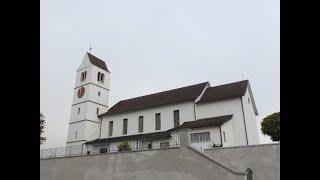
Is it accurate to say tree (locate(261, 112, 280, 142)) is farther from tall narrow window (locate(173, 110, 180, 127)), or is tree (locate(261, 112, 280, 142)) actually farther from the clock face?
the clock face

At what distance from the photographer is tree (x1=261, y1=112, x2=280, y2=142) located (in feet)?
83.1

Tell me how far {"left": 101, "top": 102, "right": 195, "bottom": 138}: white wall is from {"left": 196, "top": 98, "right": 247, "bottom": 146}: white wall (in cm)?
140

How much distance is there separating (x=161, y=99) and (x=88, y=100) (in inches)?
449

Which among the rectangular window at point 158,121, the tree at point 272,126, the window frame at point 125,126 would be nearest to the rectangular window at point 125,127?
the window frame at point 125,126

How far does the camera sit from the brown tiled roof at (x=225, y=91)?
28891mm

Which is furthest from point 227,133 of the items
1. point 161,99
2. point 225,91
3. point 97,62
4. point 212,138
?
point 97,62

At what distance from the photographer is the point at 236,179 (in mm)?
13523

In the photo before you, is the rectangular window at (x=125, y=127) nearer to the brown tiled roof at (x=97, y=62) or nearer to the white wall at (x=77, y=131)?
the white wall at (x=77, y=131)

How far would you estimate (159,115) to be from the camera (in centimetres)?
3331

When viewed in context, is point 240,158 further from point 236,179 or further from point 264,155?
point 236,179

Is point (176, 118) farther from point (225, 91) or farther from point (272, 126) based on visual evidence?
point (272, 126)

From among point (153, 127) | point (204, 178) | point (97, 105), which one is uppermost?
point (97, 105)
